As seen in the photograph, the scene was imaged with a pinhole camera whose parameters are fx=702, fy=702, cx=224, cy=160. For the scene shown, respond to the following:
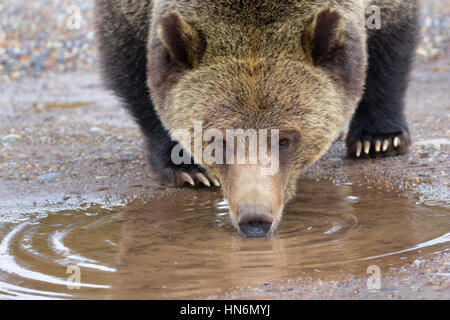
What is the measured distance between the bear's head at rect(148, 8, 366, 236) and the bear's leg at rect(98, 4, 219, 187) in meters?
1.36

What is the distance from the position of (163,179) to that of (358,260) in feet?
9.85

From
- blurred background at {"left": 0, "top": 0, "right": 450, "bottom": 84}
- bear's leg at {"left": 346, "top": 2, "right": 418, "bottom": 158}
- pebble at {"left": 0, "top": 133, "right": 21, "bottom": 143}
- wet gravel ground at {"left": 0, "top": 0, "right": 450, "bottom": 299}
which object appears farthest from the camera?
blurred background at {"left": 0, "top": 0, "right": 450, "bottom": 84}

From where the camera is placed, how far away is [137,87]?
6.76 m

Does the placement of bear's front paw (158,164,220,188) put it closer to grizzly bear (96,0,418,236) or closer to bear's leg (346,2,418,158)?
grizzly bear (96,0,418,236)

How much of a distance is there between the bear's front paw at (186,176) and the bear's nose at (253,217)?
1934 millimetres

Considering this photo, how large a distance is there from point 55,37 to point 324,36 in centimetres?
1255

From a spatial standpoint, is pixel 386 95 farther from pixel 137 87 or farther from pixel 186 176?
pixel 137 87

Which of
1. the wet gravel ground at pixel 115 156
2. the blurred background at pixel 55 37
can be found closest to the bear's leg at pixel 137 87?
the wet gravel ground at pixel 115 156

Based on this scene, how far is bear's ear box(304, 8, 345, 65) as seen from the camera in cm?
474

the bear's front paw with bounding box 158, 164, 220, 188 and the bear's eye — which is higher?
the bear's eye

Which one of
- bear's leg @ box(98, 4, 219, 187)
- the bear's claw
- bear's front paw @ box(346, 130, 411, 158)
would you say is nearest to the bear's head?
the bear's claw

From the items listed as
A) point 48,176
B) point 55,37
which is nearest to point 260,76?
point 48,176

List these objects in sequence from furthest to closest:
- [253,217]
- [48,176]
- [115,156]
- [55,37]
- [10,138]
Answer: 1. [55,37]
2. [10,138]
3. [115,156]
4. [48,176]
5. [253,217]
